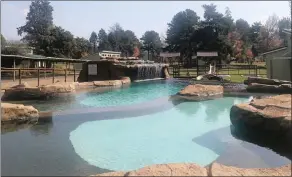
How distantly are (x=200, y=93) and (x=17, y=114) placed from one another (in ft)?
21.8

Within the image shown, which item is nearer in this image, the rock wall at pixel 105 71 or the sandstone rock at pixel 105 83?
the sandstone rock at pixel 105 83

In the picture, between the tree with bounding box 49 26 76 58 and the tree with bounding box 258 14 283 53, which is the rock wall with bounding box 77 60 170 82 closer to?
the tree with bounding box 258 14 283 53

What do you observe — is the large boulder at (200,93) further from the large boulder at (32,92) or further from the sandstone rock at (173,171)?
the sandstone rock at (173,171)

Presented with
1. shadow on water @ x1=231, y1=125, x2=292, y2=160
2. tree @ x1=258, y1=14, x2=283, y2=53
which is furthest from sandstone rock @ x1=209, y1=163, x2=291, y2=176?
tree @ x1=258, y1=14, x2=283, y2=53

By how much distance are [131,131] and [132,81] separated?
12974 millimetres

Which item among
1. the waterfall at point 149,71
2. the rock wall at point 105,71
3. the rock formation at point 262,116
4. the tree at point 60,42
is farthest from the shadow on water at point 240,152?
the tree at point 60,42

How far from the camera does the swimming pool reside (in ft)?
13.3

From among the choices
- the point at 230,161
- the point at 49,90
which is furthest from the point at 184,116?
the point at 49,90

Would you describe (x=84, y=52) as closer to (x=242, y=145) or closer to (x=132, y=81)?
(x=132, y=81)

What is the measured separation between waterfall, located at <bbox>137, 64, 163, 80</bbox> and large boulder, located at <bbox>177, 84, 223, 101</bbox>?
326 inches

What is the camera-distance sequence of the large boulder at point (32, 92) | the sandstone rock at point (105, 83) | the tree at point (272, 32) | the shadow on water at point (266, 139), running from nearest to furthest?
1. the shadow on water at point (266, 139)
2. the tree at point (272, 32)
3. the large boulder at point (32, 92)
4. the sandstone rock at point (105, 83)

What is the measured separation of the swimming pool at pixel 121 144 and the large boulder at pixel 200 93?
2617 millimetres

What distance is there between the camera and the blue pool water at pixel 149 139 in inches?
177

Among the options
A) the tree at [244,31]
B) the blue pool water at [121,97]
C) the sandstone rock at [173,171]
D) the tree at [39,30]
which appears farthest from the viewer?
the tree at [39,30]
